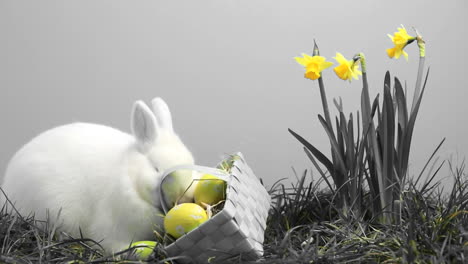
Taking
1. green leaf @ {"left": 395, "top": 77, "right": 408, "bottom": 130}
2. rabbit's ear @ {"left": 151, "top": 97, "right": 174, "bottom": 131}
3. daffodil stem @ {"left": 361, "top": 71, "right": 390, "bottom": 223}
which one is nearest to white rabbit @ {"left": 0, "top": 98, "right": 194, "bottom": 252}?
rabbit's ear @ {"left": 151, "top": 97, "right": 174, "bottom": 131}

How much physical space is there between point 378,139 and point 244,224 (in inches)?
26.4

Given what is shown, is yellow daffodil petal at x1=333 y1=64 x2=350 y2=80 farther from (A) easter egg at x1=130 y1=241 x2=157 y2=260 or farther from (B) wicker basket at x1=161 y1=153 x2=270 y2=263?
(A) easter egg at x1=130 y1=241 x2=157 y2=260

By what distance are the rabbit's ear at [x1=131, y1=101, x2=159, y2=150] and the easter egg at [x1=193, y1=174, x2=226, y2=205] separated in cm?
22

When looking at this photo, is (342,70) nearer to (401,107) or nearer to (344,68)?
(344,68)

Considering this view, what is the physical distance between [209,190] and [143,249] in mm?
267

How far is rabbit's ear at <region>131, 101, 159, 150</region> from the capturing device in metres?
1.72

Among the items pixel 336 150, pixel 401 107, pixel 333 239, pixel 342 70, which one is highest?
pixel 342 70

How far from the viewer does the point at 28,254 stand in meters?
1.63

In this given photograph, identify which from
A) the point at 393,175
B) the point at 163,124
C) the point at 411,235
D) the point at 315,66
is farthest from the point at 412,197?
the point at 163,124

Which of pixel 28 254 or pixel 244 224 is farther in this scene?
pixel 28 254

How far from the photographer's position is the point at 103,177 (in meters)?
1.78

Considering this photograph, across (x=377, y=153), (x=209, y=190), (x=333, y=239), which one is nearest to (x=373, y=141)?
(x=377, y=153)

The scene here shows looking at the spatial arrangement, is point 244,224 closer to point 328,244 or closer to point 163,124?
point 328,244

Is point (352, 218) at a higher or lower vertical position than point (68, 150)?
lower
